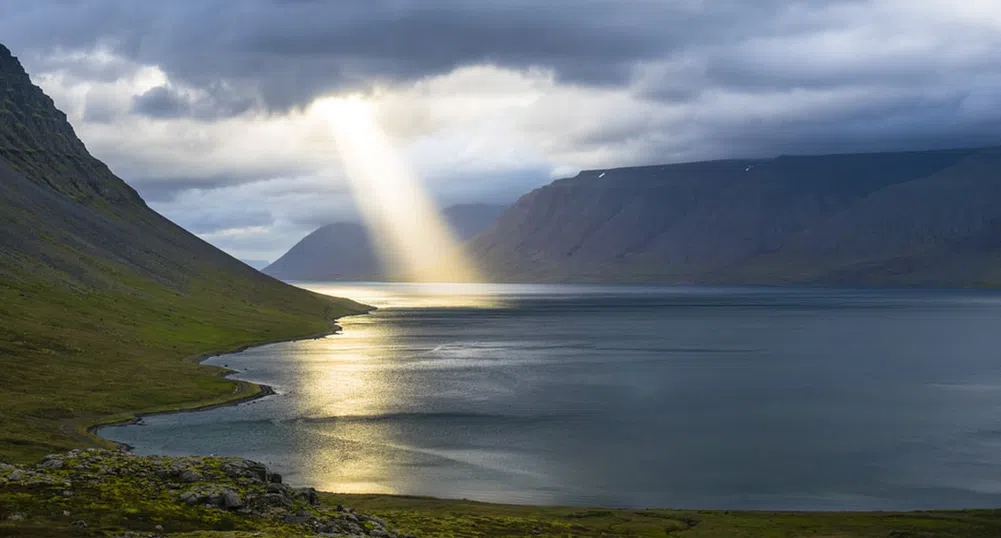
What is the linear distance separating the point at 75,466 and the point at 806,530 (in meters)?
45.2

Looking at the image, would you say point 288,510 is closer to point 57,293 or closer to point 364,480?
point 364,480

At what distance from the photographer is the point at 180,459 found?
52906 millimetres

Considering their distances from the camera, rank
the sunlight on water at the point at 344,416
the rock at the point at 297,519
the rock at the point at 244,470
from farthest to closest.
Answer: the sunlight on water at the point at 344,416, the rock at the point at 244,470, the rock at the point at 297,519

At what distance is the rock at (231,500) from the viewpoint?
47.3 meters

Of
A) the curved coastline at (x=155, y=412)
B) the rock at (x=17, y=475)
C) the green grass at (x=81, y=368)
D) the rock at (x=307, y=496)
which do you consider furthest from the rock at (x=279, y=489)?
the curved coastline at (x=155, y=412)

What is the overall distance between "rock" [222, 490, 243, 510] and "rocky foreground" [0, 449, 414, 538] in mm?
51

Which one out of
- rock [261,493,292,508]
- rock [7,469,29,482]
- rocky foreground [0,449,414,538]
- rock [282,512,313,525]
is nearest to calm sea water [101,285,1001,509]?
rocky foreground [0,449,414,538]

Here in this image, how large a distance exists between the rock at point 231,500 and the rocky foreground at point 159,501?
2.0 inches

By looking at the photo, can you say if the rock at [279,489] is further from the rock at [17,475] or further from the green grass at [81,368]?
the green grass at [81,368]

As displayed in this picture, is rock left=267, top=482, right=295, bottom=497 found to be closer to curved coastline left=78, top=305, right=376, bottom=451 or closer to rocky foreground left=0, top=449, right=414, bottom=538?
rocky foreground left=0, top=449, right=414, bottom=538

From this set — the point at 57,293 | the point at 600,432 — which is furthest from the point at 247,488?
the point at 57,293

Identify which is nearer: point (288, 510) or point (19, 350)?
point (288, 510)

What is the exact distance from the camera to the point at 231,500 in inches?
1869

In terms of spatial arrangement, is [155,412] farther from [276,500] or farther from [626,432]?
[276,500]
